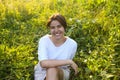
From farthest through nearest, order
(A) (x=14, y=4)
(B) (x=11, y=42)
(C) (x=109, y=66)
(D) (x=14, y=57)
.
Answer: (A) (x=14, y=4)
(B) (x=11, y=42)
(D) (x=14, y=57)
(C) (x=109, y=66)

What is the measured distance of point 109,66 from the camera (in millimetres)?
4211

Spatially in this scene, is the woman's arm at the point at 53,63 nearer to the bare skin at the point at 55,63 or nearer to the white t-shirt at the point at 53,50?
the bare skin at the point at 55,63

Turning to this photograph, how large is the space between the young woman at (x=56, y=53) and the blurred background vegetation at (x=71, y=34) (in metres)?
0.34

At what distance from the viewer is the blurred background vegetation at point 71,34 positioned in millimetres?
4305

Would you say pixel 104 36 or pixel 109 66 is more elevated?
pixel 104 36

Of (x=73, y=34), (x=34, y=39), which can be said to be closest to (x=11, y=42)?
(x=34, y=39)

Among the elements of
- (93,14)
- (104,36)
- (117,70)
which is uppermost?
(93,14)

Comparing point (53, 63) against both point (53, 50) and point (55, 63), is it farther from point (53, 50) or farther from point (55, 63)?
point (53, 50)

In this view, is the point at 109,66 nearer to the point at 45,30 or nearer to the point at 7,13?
the point at 45,30

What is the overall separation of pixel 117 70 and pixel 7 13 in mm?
2491

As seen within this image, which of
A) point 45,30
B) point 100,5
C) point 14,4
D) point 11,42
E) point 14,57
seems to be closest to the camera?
point 14,57

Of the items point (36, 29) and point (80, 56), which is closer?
point (80, 56)

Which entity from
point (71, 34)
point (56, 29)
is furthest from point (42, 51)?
point (71, 34)

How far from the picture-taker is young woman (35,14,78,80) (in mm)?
3835
